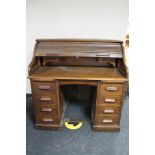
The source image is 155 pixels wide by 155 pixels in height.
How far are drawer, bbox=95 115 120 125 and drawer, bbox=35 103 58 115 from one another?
1.73 ft

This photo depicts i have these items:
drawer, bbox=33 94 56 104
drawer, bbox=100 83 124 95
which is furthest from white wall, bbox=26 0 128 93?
Answer: drawer, bbox=33 94 56 104

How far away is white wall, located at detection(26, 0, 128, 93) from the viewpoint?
2.39m

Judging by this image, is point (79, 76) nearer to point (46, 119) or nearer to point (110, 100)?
point (110, 100)

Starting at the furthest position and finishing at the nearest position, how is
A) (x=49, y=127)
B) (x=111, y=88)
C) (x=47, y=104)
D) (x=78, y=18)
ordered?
(x=78, y=18) < (x=49, y=127) < (x=47, y=104) < (x=111, y=88)

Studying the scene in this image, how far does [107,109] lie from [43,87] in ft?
2.63

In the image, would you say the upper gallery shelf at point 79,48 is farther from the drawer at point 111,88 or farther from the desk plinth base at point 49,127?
the desk plinth base at point 49,127

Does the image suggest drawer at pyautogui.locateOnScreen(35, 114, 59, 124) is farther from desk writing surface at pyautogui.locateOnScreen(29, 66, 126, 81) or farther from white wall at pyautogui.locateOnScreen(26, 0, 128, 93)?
white wall at pyautogui.locateOnScreen(26, 0, 128, 93)

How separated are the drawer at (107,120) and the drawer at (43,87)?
25.4 inches

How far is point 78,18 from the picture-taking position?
2.45 metres

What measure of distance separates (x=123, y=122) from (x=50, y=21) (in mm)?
1768

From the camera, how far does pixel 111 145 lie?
1925 millimetres

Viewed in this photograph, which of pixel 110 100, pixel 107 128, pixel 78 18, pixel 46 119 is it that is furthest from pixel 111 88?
pixel 78 18
